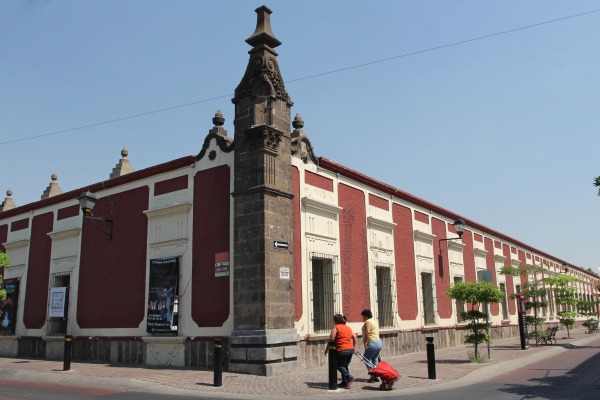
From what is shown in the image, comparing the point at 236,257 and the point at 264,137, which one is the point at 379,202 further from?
the point at 236,257

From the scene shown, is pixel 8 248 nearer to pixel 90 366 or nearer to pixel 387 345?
pixel 90 366

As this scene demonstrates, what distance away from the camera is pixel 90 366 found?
14016 mm

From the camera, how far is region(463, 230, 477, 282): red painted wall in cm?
2443

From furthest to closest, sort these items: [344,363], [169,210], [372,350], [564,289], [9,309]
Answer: [564,289], [9,309], [169,210], [372,350], [344,363]

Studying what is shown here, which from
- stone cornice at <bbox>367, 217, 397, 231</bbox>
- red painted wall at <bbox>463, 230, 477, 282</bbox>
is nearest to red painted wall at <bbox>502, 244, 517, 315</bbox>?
red painted wall at <bbox>463, 230, 477, 282</bbox>

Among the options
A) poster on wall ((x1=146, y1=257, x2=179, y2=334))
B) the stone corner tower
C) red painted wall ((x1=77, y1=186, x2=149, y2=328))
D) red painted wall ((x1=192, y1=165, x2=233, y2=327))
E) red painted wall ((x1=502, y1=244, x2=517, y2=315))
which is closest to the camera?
the stone corner tower

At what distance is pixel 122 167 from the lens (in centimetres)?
1958

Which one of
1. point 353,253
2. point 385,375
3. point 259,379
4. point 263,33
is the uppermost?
point 263,33

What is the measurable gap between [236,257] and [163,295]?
3.01 meters

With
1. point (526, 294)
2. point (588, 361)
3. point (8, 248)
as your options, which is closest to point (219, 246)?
point (588, 361)

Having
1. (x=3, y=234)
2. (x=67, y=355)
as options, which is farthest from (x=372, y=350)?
(x=3, y=234)

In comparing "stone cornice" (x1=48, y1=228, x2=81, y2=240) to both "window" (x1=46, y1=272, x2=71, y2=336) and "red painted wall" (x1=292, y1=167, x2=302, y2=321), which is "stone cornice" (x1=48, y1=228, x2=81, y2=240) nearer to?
"window" (x1=46, y1=272, x2=71, y2=336)

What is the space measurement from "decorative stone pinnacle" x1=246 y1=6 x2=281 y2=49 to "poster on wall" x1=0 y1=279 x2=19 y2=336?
46.0 ft

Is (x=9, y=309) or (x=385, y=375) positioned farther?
(x=9, y=309)
